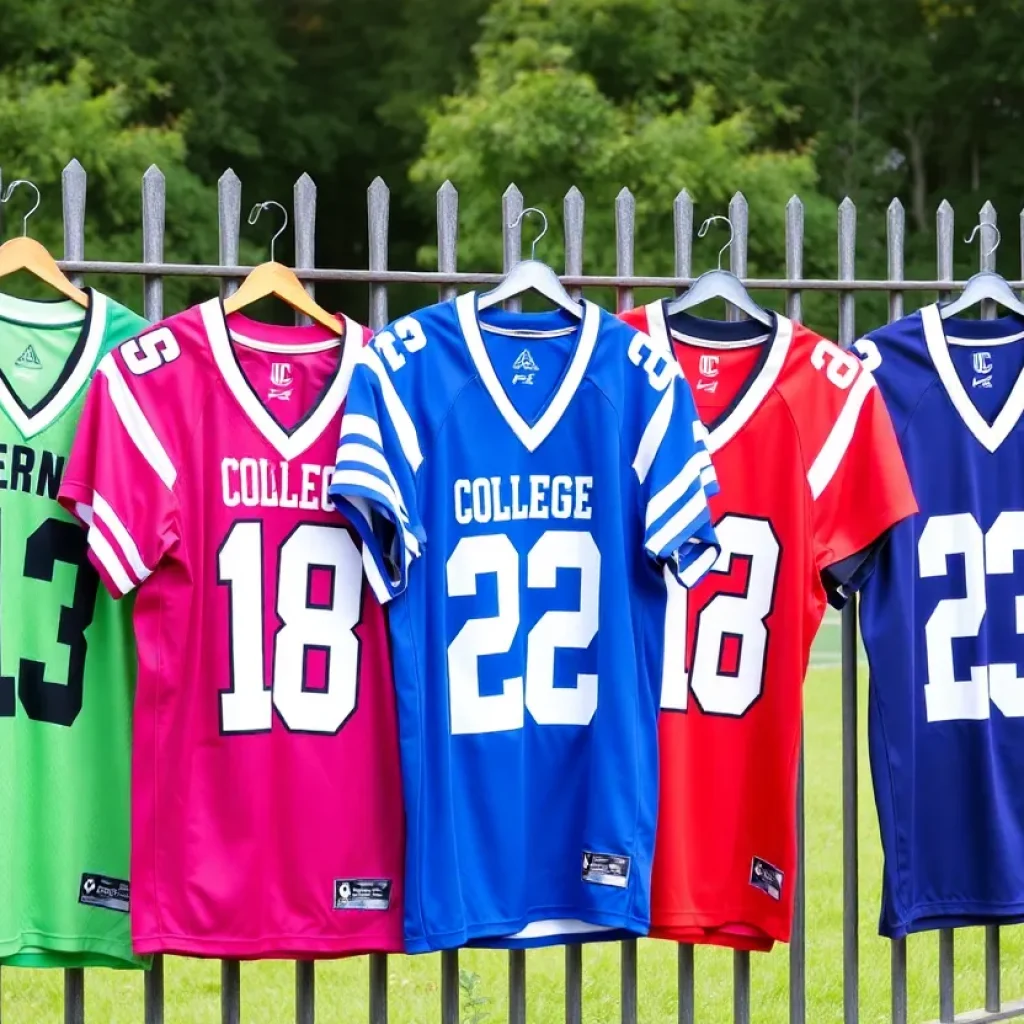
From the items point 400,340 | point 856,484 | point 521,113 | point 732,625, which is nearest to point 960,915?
point 732,625

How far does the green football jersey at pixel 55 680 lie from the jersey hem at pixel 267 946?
173 millimetres

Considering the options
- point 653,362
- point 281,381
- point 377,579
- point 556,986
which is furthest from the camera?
point 556,986

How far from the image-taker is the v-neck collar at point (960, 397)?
420cm

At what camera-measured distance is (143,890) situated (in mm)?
3566

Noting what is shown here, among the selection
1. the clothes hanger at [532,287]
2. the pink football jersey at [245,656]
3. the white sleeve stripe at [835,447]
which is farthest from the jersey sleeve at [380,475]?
the white sleeve stripe at [835,447]

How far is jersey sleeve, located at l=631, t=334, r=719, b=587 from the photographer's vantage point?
3686 millimetres

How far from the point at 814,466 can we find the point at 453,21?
2128cm

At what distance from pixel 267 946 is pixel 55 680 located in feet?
2.53

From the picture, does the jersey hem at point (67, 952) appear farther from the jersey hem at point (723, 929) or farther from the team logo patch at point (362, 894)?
the jersey hem at point (723, 929)

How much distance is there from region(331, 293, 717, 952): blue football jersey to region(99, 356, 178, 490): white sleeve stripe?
1.46ft

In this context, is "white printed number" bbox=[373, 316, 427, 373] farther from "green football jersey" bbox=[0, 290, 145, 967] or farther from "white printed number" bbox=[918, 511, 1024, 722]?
"white printed number" bbox=[918, 511, 1024, 722]

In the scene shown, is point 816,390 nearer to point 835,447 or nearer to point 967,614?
point 835,447

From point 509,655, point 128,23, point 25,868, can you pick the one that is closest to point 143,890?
point 25,868

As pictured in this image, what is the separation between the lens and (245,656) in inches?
142
